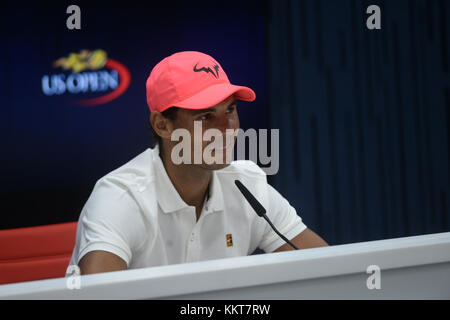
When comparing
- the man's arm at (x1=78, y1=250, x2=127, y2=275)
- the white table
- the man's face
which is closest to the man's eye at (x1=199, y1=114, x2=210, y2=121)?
the man's face

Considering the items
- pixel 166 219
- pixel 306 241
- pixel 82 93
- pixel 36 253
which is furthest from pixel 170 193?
pixel 82 93

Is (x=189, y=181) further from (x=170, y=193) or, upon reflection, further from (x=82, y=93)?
(x=82, y=93)

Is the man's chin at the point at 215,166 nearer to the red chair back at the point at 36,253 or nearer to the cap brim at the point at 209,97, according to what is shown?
the cap brim at the point at 209,97

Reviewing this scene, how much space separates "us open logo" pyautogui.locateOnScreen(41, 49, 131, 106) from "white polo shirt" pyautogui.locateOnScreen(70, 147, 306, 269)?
1596mm

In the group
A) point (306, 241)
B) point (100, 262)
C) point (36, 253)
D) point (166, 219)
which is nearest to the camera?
point (100, 262)

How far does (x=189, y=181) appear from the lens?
1171 millimetres

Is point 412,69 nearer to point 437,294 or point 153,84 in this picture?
point 153,84

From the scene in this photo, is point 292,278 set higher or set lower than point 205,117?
lower

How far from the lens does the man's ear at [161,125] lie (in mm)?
1191

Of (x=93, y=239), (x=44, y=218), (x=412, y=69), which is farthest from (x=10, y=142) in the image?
(x=412, y=69)

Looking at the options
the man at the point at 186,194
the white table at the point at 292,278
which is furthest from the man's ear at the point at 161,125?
the white table at the point at 292,278

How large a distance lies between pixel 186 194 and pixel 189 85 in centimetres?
25

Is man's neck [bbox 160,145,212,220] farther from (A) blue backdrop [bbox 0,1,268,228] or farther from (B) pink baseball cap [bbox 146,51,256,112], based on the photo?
(A) blue backdrop [bbox 0,1,268,228]
